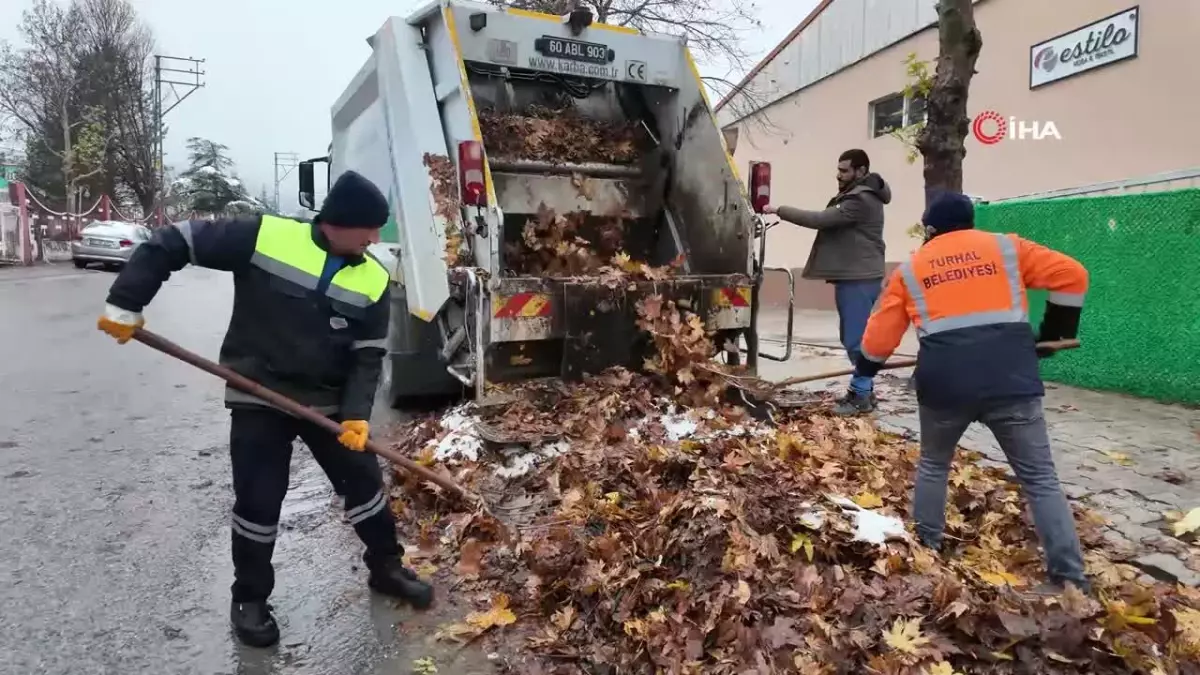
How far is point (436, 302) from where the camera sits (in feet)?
15.3

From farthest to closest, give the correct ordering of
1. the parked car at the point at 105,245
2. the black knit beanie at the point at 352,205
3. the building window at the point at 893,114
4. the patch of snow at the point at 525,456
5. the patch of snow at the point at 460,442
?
the parked car at the point at 105,245
the building window at the point at 893,114
the patch of snow at the point at 460,442
the patch of snow at the point at 525,456
the black knit beanie at the point at 352,205

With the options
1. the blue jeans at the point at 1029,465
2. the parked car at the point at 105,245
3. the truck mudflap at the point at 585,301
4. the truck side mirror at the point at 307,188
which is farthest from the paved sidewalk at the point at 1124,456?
the parked car at the point at 105,245

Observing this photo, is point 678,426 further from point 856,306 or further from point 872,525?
point 856,306

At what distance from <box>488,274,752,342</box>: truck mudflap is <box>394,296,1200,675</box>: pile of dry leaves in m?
0.41

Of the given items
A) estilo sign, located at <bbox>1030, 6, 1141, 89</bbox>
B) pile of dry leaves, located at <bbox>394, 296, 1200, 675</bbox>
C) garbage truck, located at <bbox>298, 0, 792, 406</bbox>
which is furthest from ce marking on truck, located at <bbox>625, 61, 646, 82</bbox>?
estilo sign, located at <bbox>1030, 6, 1141, 89</bbox>

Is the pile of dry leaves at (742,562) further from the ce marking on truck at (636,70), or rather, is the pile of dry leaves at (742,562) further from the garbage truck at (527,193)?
the ce marking on truck at (636,70)

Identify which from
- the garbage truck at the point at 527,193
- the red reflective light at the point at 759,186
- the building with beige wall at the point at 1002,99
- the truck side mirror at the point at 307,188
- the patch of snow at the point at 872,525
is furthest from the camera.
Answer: the truck side mirror at the point at 307,188

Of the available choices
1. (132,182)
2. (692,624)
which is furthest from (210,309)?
(132,182)

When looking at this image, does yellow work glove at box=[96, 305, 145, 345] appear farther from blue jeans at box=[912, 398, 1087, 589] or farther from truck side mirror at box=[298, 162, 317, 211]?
truck side mirror at box=[298, 162, 317, 211]

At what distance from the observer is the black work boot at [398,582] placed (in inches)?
116

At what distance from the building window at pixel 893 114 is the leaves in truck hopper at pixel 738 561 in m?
8.24

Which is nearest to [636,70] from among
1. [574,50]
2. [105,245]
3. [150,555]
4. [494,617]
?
[574,50]

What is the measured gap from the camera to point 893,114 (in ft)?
39.9

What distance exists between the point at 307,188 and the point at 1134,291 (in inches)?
279
